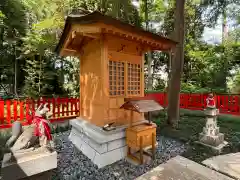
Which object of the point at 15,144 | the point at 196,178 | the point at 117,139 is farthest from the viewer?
the point at 117,139

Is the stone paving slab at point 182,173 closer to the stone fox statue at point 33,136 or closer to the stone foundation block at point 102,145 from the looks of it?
the stone foundation block at point 102,145

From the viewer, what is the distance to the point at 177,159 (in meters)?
3.38

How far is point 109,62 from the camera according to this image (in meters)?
3.88

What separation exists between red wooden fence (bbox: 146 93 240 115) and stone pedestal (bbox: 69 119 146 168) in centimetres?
603

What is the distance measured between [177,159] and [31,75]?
410 inches

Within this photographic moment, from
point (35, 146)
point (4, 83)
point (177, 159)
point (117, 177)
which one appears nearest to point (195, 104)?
point (177, 159)

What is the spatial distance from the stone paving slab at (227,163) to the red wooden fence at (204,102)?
4.36 meters

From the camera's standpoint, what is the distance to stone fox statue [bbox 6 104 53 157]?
7.68 ft

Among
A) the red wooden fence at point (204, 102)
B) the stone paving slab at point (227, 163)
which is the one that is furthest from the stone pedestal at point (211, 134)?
the red wooden fence at point (204, 102)

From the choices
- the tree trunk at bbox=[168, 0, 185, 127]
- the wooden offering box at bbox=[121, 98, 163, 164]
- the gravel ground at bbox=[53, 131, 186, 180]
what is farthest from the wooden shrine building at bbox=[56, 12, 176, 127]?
the tree trunk at bbox=[168, 0, 185, 127]

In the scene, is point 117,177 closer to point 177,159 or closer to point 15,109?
point 177,159

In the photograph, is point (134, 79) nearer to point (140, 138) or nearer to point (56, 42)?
point (140, 138)

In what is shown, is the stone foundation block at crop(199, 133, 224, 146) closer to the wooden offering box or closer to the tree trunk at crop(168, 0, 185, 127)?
the tree trunk at crop(168, 0, 185, 127)

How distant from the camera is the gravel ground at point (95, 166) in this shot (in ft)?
10.1
